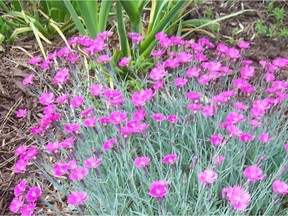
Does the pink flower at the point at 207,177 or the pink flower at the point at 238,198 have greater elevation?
the pink flower at the point at 207,177

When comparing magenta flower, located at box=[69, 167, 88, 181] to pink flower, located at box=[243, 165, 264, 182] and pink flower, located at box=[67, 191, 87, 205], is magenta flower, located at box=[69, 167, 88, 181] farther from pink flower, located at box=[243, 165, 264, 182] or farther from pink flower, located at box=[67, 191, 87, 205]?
pink flower, located at box=[243, 165, 264, 182]

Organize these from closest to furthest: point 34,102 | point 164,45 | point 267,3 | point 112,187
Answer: point 112,187 → point 164,45 → point 34,102 → point 267,3

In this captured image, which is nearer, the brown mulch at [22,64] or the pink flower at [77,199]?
the pink flower at [77,199]

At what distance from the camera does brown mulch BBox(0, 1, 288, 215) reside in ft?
6.94

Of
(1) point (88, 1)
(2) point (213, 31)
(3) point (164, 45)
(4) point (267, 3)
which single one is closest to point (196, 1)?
(2) point (213, 31)

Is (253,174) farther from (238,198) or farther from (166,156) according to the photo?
(166,156)

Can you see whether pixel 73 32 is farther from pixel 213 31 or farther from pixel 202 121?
pixel 202 121

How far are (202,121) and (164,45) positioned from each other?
0.37m

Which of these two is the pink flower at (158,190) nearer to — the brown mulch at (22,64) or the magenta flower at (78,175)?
the magenta flower at (78,175)

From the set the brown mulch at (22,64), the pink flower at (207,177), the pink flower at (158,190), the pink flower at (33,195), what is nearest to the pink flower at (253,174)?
the pink flower at (207,177)

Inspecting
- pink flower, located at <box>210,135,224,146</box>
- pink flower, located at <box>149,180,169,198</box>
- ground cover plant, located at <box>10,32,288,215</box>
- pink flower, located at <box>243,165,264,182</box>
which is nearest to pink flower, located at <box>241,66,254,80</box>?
ground cover plant, located at <box>10,32,288,215</box>

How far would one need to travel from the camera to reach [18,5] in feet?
9.20

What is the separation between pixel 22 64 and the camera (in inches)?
100

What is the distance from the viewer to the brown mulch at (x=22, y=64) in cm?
212
